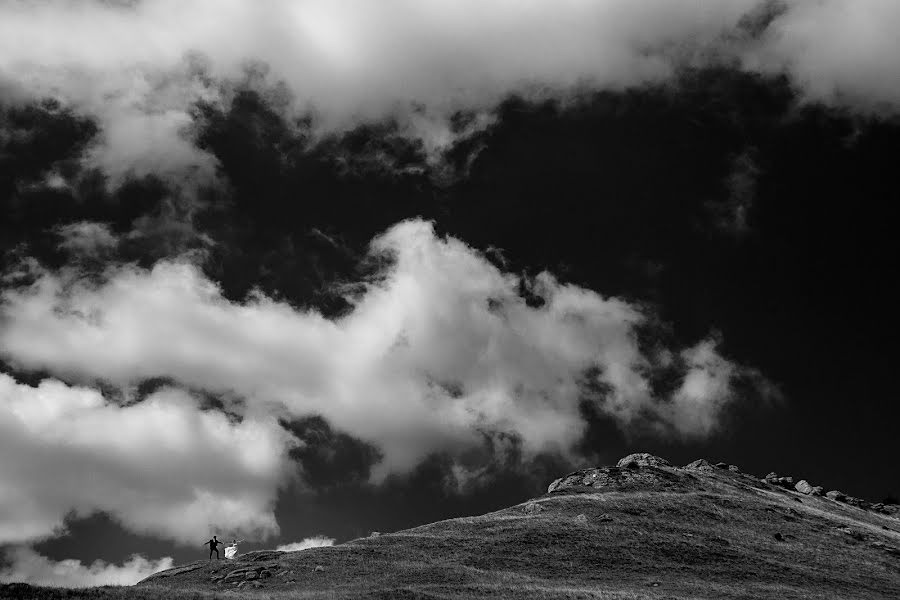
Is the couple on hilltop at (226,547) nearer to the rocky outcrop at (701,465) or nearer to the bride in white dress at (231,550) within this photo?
the bride in white dress at (231,550)

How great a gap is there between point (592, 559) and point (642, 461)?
5629cm

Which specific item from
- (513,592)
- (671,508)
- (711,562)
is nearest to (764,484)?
(671,508)

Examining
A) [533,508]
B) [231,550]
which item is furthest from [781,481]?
[231,550]

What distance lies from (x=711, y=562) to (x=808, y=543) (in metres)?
21.2

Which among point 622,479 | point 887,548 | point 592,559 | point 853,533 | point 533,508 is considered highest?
point 622,479

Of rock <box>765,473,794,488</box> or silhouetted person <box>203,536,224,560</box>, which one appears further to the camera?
rock <box>765,473,794,488</box>

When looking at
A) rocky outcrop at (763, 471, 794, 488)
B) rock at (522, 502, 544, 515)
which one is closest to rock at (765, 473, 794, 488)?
rocky outcrop at (763, 471, 794, 488)

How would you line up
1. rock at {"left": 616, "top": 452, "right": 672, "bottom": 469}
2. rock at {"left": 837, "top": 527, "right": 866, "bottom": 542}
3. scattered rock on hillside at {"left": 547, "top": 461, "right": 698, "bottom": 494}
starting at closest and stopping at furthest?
rock at {"left": 837, "top": 527, "right": 866, "bottom": 542}
scattered rock on hillside at {"left": 547, "top": 461, "right": 698, "bottom": 494}
rock at {"left": 616, "top": 452, "right": 672, "bottom": 469}

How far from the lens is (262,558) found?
188ft

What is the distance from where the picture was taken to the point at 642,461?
110250mm

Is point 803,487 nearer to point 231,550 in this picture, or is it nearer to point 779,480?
point 779,480

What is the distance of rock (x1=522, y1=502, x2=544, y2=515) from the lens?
74.8 meters

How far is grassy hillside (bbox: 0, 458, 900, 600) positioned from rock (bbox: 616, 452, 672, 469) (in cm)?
1994

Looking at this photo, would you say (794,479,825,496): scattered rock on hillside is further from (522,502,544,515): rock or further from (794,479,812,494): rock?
(522,502,544,515): rock
